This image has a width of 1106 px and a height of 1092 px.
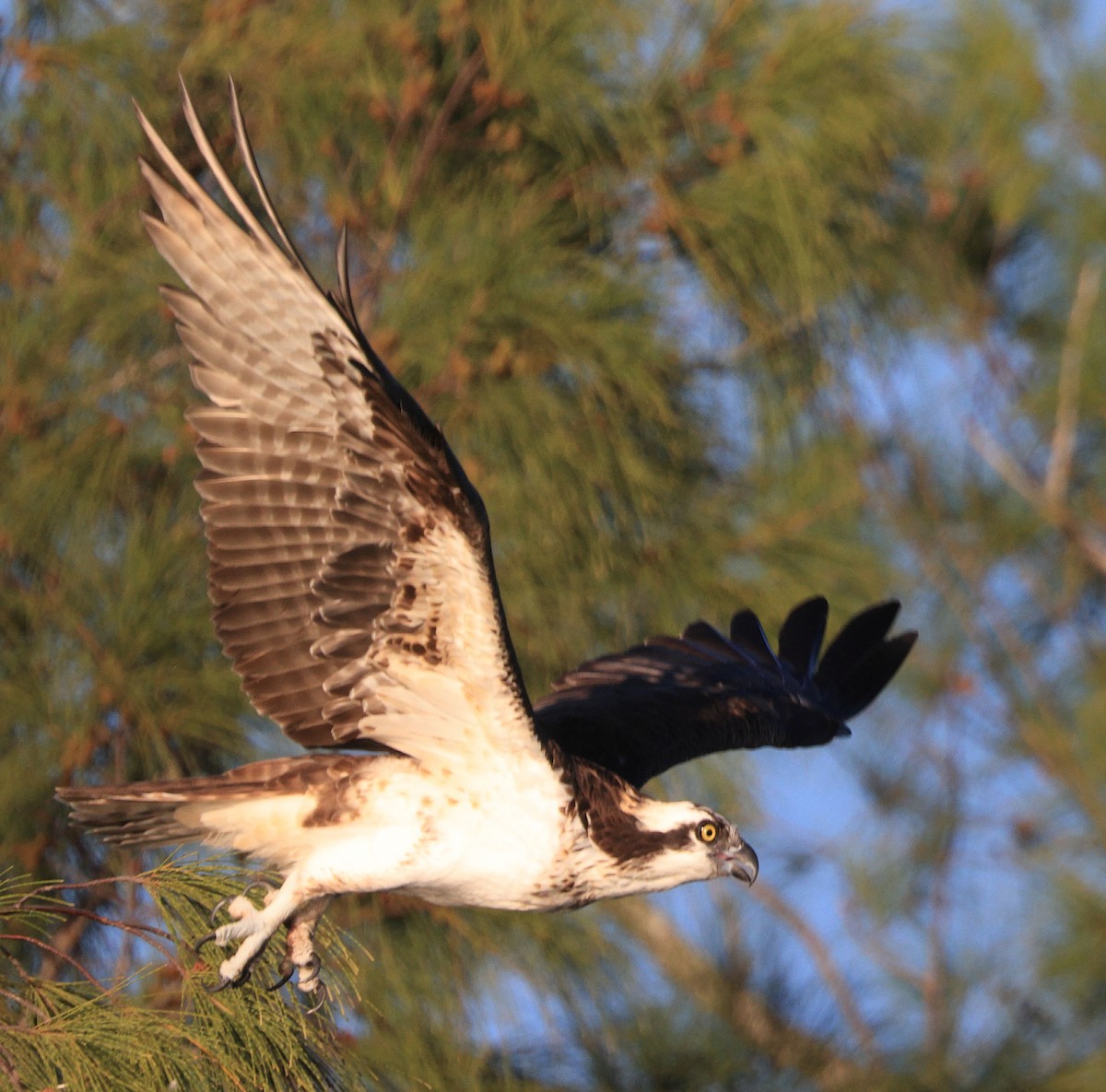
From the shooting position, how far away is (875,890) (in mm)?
7398

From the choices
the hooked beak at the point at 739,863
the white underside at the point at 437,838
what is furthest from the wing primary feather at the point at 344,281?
the hooked beak at the point at 739,863

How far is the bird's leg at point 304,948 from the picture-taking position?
311 cm

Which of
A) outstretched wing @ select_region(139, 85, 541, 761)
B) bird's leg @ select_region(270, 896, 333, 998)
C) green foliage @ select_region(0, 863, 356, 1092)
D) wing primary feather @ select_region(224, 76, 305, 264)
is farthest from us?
bird's leg @ select_region(270, 896, 333, 998)

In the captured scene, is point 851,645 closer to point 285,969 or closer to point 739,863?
point 739,863

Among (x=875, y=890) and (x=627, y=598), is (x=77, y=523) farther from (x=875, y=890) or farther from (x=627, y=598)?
(x=875, y=890)

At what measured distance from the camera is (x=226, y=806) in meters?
3.33

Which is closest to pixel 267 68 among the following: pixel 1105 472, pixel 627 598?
pixel 627 598

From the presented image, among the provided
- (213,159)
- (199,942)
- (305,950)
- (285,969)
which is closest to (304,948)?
(305,950)

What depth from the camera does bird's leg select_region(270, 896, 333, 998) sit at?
311cm

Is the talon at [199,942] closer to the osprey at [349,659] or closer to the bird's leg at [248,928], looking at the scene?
the bird's leg at [248,928]

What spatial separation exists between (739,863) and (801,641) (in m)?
1.23

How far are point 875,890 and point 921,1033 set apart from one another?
120 centimetres

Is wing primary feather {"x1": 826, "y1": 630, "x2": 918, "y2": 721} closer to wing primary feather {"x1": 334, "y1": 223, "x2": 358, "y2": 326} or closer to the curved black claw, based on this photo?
wing primary feather {"x1": 334, "y1": 223, "x2": 358, "y2": 326}

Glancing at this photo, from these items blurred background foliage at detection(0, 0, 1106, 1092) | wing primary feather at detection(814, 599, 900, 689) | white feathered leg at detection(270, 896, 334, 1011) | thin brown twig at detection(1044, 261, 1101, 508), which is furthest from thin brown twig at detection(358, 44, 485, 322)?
thin brown twig at detection(1044, 261, 1101, 508)
